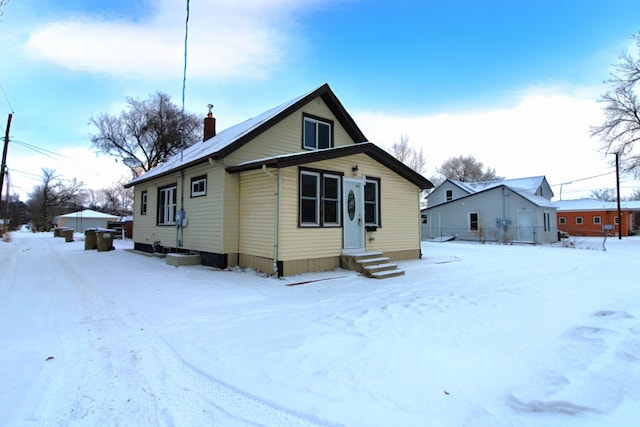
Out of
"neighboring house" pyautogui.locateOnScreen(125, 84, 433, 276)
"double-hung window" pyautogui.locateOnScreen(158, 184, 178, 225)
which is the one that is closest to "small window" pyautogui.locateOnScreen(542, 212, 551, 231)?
"neighboring house" pyautogui.locateOnScreen(125, 84, 433, 276)

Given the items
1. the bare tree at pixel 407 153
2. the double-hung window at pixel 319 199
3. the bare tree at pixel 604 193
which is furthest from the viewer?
the bare tree at pixel 604 193

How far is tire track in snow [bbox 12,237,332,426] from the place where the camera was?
8.21 ft

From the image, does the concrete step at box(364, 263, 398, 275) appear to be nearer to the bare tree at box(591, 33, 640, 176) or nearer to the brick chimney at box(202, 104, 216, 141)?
the brick chimney at box(202, 104, 216, 141)

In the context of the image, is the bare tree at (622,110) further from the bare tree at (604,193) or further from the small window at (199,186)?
the bare tree at (604,193)

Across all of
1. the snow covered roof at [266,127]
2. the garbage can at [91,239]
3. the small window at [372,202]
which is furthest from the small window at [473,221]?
the garbage can at [91,239]

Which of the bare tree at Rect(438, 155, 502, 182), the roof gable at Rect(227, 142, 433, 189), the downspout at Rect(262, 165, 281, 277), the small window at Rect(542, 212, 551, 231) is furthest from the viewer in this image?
the bare tree at Rect(438, 155, 502, 182)

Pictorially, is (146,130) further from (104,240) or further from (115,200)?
(115,200)

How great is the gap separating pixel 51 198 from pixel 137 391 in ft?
209

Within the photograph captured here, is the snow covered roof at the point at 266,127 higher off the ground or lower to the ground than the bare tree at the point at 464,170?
lower

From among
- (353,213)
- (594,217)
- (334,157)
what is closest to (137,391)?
(334,157)

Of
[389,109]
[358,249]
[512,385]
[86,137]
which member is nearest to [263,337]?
[512,385]

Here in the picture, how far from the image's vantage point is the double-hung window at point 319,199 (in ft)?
29.5

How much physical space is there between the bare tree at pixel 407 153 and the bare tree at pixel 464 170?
13308 millimetres

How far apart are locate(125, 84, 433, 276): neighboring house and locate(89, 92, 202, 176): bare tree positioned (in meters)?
18.6
